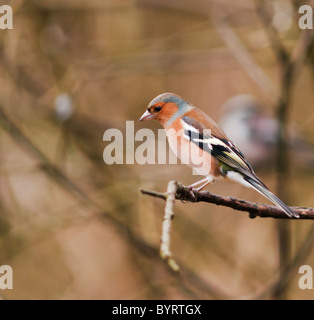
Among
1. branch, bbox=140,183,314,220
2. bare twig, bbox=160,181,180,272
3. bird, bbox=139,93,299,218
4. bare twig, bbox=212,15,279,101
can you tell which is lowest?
bare twig, bbox=160,181,180,272

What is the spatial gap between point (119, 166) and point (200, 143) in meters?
3.92

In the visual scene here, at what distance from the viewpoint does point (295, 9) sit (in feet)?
16.7

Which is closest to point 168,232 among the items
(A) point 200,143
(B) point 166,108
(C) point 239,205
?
(C) point 239,205

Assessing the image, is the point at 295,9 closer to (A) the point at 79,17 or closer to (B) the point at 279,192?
(B) the point at 279,192

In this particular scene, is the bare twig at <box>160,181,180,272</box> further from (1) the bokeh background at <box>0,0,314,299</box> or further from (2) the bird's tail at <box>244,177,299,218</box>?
(1) the bokeh background at <box>0,0,314,299</box>

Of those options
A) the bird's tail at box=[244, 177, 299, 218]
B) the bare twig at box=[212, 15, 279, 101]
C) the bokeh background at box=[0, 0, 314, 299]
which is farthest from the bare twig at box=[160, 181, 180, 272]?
the bare twig at box=[212, 15, 279, 101]

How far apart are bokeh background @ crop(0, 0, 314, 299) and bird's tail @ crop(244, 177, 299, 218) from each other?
7.57 feet

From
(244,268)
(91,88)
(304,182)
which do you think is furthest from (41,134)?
(304,182)

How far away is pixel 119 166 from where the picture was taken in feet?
20.9

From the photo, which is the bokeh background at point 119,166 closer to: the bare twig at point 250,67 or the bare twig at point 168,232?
the bare twig at point 250,67

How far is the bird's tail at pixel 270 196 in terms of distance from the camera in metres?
1.88

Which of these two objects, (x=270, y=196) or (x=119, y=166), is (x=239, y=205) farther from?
(x=119, y=166)

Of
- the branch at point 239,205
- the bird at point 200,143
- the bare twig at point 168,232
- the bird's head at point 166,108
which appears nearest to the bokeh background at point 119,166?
the bird at point 200,143

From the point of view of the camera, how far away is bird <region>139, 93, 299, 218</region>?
7.70 ft
